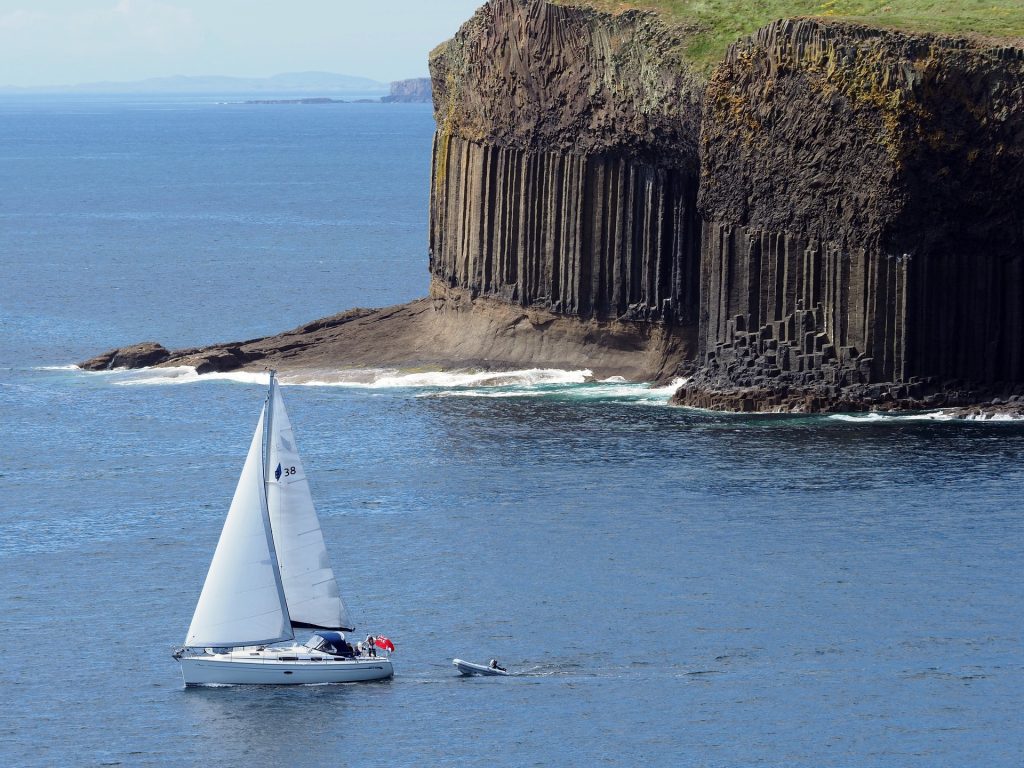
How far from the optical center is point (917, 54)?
85.4 metres

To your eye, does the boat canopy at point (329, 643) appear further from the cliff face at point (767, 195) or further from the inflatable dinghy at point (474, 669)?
the cliff face at point (767, 195)

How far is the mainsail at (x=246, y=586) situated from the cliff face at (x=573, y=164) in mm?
44138

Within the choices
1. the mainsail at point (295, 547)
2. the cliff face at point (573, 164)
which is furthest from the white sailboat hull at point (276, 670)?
the cliff face at point (573, 164)

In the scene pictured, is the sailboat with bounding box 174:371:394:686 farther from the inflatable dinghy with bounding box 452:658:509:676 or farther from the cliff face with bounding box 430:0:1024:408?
the cliff face with bounding box 430:0:1024:408

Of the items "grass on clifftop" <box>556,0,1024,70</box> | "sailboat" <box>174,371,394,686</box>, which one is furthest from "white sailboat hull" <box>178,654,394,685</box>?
"grass on clifftop" <box>556,0,1024,70</box>

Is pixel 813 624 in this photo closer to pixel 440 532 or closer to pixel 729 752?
pixel 729 752

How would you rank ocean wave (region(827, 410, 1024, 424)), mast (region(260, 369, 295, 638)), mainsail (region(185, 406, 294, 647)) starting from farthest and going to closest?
1. ocean wave (region(827, 410, 1024, 424))
2. mast (region(260, 369, 295, 638))
3. mainsail (region(185, 406, 294, 647))

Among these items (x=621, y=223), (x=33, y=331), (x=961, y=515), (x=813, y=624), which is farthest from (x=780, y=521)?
(x=33, y=331)

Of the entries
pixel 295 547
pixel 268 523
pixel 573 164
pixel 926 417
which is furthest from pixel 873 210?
pixel 268 523

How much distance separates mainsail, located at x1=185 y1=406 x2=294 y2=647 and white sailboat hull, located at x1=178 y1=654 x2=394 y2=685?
2.02 feet

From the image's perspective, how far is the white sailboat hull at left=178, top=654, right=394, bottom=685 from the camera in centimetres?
5550

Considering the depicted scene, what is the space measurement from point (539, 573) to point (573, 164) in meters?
39.2

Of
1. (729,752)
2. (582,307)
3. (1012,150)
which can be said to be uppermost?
(1012,150)

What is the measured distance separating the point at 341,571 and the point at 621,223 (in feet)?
122
